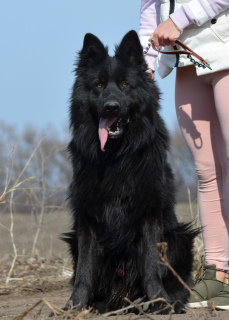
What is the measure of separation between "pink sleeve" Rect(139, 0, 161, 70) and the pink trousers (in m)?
0.42

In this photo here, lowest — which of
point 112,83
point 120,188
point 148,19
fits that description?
point 120,188

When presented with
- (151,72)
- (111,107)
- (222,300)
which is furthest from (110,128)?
(222,300)

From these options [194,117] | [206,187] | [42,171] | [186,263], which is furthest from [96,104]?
[42,171]

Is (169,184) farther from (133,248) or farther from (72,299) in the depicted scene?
(72,299)

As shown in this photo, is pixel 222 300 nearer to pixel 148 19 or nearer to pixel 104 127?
pixel 104 127

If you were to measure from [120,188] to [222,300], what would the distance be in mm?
957

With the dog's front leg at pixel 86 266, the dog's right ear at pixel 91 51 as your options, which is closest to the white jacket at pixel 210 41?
the dog's right ear at pixel 91 51

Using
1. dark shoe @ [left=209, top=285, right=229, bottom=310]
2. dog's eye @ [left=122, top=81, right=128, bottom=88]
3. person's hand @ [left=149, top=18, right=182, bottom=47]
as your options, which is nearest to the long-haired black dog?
dog's eye @ [left=122, top=81, right=128, bottom=88]

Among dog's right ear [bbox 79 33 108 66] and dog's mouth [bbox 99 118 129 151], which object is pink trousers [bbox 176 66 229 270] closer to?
dog's mouth [bbox 99 118 129 151]

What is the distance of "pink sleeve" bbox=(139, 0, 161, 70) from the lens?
3770mm

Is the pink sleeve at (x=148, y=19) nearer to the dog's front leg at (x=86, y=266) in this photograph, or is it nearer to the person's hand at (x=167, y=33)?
the person's hand at (x=167, y=33)

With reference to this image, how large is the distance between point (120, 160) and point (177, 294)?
38.0 inches

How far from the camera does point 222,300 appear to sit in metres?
3.52

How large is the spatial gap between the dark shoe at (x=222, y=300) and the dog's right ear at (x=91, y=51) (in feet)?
5.69
